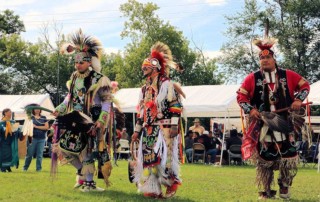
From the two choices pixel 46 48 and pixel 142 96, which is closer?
pixel 142 96

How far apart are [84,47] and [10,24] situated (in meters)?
45.7

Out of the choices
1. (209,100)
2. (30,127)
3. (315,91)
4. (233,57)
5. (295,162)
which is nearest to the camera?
(295,162)

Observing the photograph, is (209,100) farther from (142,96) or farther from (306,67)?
(306,67)

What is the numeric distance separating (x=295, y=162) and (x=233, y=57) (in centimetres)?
3204

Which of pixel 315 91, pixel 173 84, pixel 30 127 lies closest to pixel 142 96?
pixel 173 84

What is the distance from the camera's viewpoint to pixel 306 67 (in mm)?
34094

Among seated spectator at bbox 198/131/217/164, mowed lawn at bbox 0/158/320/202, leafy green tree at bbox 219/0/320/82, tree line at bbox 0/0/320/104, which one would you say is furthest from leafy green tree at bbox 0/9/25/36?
mowed lawn at bbox 0/158/320/202

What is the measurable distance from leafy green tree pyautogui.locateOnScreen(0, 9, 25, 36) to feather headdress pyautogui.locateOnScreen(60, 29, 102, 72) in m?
44.2

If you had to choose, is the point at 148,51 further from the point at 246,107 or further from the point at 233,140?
the point at 246,107

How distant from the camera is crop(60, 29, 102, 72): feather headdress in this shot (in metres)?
6.95

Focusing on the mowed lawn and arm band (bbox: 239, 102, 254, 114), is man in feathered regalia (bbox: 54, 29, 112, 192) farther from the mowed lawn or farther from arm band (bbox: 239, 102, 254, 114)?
arm band (bbox: 239, 102, 254, 114)

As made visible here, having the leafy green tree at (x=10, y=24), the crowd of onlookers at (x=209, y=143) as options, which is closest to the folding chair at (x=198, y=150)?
the crowd of onlookers at (x=209, y=143)

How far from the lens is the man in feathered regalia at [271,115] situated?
20.1ft

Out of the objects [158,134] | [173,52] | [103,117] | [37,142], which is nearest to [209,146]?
[37,142]
